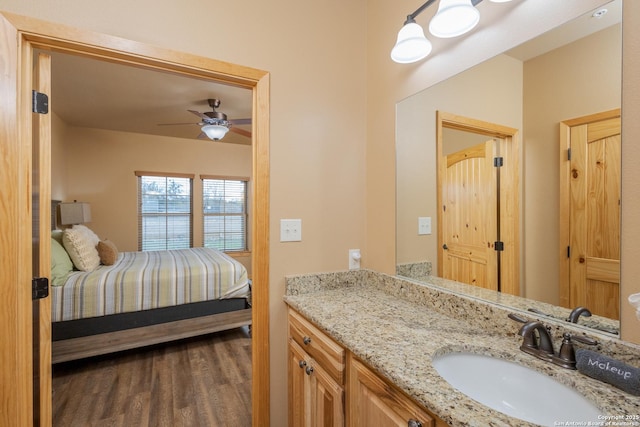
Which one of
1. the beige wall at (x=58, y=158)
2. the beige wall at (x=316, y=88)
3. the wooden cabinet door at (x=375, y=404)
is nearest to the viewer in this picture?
the wooden cabinet door at (x=375, y=404)

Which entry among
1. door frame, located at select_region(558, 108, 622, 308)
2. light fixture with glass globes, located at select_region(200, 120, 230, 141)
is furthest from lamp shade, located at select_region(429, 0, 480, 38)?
light fixture with glass globes, located at select_region(200, 120, 230, 141)

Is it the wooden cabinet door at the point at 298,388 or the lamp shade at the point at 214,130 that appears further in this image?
the lamp shade at the point at 214,130

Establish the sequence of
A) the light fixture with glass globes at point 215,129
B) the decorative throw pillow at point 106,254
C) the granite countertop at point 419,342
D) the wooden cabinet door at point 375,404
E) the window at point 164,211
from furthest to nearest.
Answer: the window at point 164,211, the light fixture with glass globes at point 215,129, the decorative throw pillow at point 106,254, the wooden cabinet door at point 375,404, the granite countertop at point 419,342

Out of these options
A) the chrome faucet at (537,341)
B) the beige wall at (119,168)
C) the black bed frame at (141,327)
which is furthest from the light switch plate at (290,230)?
the beige wall at (119,168)

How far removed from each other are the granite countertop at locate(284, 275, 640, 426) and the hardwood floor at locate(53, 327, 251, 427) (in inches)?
48.1

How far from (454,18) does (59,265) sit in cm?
338

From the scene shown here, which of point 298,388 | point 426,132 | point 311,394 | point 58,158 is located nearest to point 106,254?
point 58,158

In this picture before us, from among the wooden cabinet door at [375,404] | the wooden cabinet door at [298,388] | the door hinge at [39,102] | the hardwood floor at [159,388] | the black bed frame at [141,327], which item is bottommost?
the hardwood floor at [159,388]

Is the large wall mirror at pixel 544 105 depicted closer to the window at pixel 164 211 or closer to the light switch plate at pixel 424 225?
the light switch plate at pixel 424 225

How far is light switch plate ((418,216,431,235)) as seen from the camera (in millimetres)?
1516

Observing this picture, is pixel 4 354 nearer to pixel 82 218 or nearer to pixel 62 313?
pixel 62 313

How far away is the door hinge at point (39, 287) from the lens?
1185 millimetres

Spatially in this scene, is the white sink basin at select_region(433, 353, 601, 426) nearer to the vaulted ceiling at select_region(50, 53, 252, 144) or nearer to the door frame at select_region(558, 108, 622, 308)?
the door frame at select_region(558, 108, 622, 308)

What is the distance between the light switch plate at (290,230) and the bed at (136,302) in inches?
70.7
